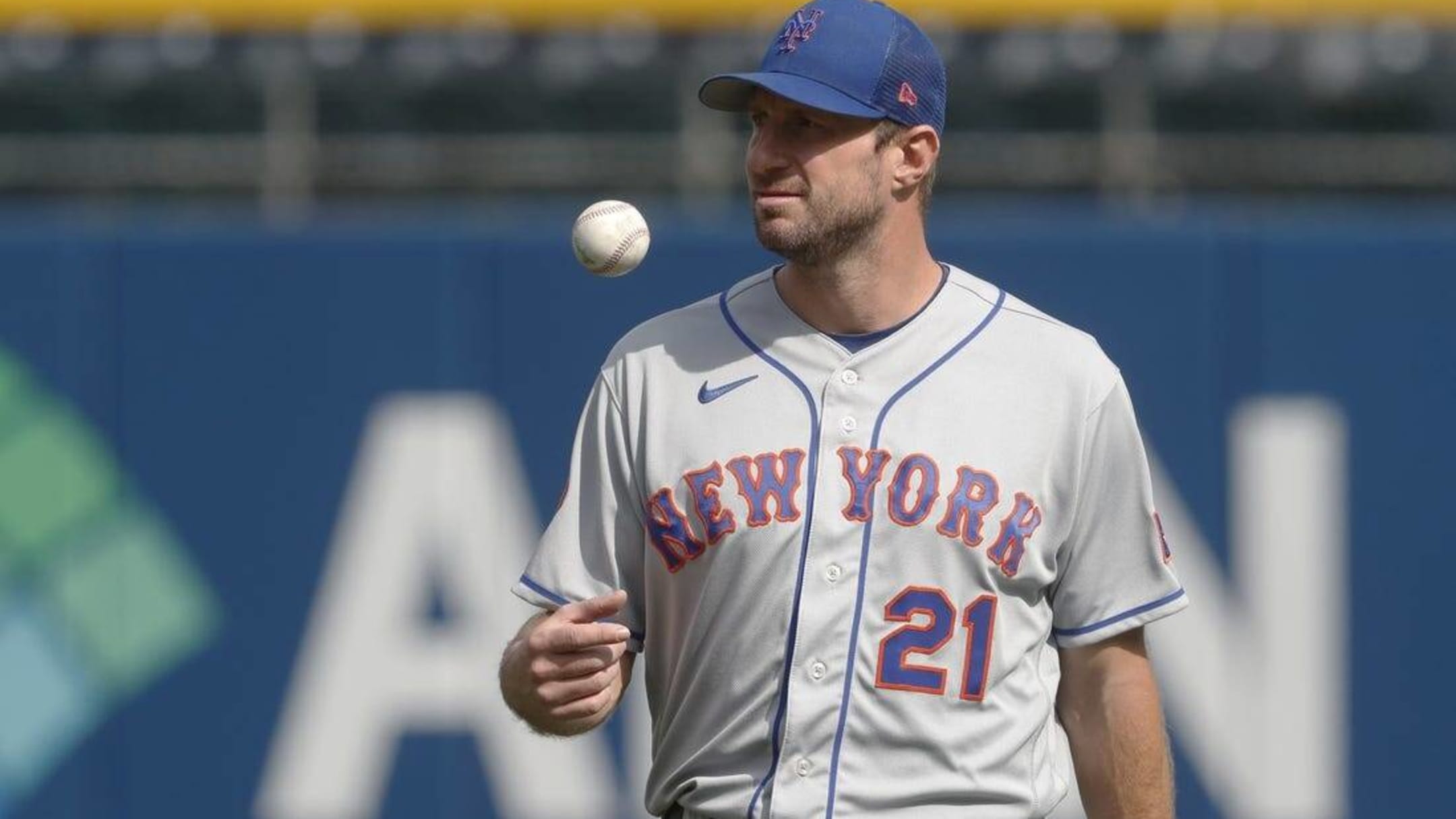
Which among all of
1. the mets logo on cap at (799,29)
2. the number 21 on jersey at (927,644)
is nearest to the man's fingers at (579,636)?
the number 21 on jersey at (927,644)

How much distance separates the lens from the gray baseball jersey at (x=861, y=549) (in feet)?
9.09

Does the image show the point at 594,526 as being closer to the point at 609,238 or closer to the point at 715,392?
the point at 715,392

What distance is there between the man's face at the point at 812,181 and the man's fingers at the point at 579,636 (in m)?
0.55

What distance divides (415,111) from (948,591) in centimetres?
664

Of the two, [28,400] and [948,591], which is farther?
[28,400]

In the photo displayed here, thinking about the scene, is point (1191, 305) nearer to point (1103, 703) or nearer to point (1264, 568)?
point (1264, 568)

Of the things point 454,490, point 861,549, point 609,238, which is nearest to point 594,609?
point 861,549

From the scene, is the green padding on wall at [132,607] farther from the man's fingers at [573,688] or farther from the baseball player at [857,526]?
the man's fingers at [573,688]

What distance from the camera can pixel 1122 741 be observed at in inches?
113

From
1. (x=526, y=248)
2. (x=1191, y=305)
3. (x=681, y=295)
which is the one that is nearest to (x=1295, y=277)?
(x=1191, y=305)

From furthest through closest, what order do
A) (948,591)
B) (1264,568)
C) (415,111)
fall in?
1. (415,111)
2. (1264,568)
3. (948,591)

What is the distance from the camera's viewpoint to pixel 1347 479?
5879 mm

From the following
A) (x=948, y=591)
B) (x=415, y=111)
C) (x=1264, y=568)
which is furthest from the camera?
(x=415, y=111)

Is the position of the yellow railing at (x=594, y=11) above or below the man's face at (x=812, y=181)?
above
